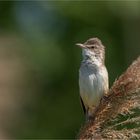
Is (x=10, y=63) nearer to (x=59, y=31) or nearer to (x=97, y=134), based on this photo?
(x=59, y=31)

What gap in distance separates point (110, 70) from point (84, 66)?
7791 mm

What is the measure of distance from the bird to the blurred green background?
277 inches

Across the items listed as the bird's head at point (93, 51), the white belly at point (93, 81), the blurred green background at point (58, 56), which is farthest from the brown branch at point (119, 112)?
the blurred green background at point (58, 56)

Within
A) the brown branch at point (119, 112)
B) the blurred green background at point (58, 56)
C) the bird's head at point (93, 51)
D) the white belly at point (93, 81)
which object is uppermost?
the brown branch at point (119, 112)

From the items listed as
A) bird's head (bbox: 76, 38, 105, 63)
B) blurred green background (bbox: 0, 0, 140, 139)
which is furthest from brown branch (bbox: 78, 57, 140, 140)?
blurred green background (bbox: 0, 0, 140, 139)

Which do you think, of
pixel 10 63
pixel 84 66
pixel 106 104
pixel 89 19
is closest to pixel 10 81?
pixel 10 63

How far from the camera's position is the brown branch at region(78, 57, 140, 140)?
18.2ft

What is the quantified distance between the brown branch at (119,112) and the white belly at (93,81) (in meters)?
1.57

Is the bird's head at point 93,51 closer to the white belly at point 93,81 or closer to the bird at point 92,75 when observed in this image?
the bird at point 92,75

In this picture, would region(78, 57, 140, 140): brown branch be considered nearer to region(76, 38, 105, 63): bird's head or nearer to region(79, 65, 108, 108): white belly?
region(79, 65, 108, 108): white belly

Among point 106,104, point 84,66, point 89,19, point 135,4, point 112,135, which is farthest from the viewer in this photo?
point 89,19

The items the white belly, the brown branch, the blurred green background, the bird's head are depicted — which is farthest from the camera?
the blurred green background

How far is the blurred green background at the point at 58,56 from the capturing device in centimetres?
1659

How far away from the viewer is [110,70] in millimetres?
15492
